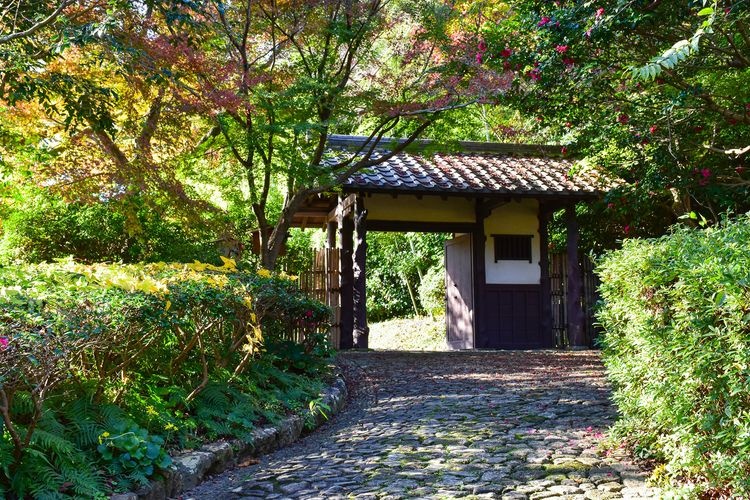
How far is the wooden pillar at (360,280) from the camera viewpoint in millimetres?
12141

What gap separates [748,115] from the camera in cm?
895

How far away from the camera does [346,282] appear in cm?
1255

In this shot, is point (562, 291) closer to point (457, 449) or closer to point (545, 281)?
point (545, 281)

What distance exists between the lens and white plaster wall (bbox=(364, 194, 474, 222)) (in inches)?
516

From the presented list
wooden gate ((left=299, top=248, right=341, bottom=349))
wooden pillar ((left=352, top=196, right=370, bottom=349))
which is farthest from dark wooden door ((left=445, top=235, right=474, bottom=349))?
wooden gate ((left=299, top=248, right=341, bottom=349))

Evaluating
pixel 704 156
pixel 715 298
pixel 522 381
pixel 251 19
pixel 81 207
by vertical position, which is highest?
pixel 251 19

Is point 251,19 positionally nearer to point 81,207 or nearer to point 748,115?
point 81,207

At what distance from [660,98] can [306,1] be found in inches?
202

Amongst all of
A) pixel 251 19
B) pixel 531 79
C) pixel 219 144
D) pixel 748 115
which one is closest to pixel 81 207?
pixel 219 144

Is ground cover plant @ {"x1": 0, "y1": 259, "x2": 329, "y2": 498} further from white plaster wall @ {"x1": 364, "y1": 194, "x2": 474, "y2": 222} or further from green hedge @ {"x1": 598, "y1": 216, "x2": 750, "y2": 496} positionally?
white plaster wall @ {"x1": 364, "y1": 194, "x2": 474, "y2": 222}

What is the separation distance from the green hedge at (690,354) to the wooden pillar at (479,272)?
862 centimetres

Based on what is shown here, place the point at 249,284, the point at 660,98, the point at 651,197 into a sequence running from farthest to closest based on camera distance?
the point at 651,197, the point at 660,98, the point at 249,284

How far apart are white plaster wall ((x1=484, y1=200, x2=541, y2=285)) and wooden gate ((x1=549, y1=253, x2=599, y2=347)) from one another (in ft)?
1.41

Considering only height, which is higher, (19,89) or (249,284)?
(19,89)
